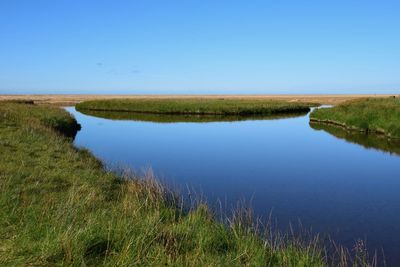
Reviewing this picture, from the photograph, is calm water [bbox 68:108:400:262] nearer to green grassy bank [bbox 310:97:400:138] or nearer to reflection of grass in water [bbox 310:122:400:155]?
reflection of grass in water [bbox 310:122:400:155]

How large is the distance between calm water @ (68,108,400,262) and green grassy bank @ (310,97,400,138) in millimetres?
2998

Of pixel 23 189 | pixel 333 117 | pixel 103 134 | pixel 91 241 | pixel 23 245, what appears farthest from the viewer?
pixel 333 117

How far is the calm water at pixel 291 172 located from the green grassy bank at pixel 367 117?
3.00m

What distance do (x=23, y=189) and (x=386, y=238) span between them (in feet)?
29.3

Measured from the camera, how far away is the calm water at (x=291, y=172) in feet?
40.6

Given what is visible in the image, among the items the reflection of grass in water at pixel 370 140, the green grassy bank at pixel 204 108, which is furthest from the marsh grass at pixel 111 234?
the green grassy bank at pixel 204 108

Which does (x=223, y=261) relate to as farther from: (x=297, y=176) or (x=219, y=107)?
(x=219, y=107)

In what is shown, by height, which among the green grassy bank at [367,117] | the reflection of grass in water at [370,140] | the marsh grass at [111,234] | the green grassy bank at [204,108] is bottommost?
the green grassy bank at [204,108]

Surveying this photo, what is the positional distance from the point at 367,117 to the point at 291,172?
2307 cm

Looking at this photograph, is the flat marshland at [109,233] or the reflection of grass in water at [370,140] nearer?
the flat marshland at [109,233]

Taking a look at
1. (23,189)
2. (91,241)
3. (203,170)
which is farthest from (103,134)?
(91,241)

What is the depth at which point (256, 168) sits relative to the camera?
70.1ft

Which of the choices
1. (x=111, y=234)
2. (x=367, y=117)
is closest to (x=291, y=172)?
(x=111, y=234)

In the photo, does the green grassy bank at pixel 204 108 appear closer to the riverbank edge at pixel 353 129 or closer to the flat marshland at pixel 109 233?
the riverbank edge at pixel 353 129
